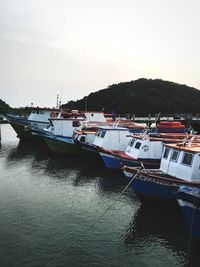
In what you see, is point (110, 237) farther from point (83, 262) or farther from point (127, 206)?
point (127, 206)

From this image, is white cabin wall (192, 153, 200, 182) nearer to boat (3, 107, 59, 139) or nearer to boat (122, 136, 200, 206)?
boat (122, 136, 200, 206)

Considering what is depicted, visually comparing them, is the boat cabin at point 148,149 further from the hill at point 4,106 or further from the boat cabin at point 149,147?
the hill at point 4,106

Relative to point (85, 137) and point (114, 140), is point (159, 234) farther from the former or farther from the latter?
point (85, 137)

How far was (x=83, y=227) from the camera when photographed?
18.7m

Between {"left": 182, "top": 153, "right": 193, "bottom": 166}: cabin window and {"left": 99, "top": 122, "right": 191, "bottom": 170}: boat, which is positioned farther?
{"left": 99, "top": 122, "right": 191, "bottom": 170}: boat

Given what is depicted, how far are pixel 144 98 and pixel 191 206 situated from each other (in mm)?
136580

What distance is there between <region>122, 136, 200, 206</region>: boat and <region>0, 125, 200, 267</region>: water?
101 cm

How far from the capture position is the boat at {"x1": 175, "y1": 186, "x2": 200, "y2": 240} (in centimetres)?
1509

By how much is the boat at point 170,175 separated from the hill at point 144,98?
367 feet

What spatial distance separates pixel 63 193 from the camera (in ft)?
85.2

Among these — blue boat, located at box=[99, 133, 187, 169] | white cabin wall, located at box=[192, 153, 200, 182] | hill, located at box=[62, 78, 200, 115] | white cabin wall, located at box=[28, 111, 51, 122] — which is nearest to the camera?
white cabin wall, located at box=[192, 153, 200, 182]

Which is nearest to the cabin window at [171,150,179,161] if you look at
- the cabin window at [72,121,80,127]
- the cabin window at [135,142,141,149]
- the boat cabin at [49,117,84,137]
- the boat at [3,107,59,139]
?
the cabin window at [135,142,141,149]

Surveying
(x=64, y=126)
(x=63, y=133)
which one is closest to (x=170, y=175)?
(x=63, y=133)

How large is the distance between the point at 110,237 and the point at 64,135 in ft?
95.1
